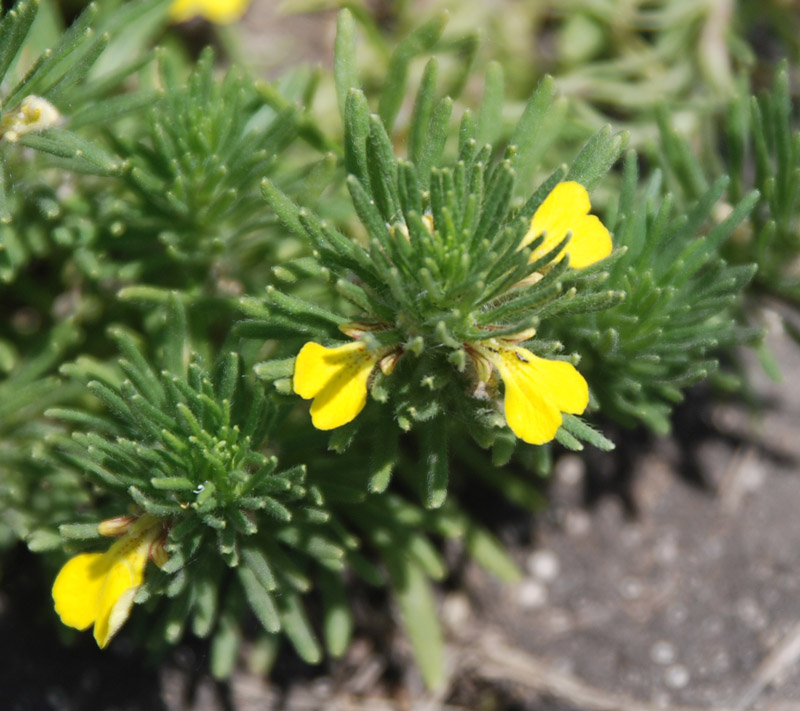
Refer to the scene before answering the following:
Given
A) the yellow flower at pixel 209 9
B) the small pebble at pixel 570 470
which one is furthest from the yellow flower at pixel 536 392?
the yellow flower at pixel 209 9

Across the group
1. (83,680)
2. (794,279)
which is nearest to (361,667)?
(83,680)

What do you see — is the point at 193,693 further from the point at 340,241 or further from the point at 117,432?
the point at 340,241

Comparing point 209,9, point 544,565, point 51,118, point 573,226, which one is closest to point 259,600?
point 573,226

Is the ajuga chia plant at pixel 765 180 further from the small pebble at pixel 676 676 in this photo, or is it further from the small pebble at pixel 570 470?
the small pebble at pixel 676 676

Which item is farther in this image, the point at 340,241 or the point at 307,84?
the point at 307,84

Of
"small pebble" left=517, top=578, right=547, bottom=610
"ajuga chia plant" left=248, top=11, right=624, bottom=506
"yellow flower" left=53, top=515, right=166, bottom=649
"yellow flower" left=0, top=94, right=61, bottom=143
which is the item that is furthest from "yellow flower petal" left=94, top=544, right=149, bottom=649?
"small pebble" left=517, top=578, right=547, bottom=610
